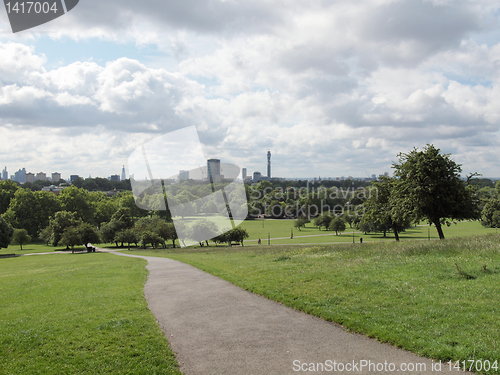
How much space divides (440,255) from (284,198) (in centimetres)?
16163

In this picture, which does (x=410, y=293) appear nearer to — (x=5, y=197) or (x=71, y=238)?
(x=71, y=238)

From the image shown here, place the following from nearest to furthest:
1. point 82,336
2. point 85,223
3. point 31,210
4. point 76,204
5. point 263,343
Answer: point 263,343, point 82,336, point 85,223, point 31,210, point 76,204

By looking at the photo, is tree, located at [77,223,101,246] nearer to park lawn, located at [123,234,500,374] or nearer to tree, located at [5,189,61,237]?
tree, located at [5,189,61,237]

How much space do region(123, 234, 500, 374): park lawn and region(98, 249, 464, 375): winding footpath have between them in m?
0.47

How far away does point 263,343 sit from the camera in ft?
23.9

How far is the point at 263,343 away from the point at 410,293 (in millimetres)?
4866

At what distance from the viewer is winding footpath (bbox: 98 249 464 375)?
20.2 ft

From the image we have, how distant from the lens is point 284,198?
17538 centimetres

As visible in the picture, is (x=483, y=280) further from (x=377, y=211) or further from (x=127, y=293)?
(x=377, y=211)

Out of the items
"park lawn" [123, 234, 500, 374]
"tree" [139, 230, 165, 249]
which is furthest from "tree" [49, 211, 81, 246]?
"park lawn" [123, 234, 500, 374]

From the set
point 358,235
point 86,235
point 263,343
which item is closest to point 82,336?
point 263,343

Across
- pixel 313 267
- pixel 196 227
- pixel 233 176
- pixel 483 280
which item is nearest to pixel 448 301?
pixel 483 280

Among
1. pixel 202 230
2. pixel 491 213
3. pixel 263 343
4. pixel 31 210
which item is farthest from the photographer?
pixel 491 213

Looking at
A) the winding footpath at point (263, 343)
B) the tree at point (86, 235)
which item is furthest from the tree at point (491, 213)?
the winding footpath at point (263, 343)
